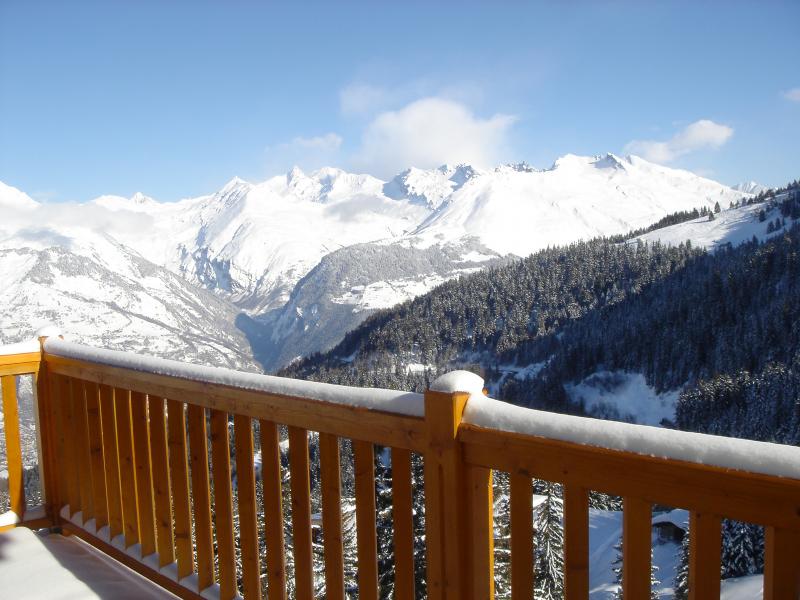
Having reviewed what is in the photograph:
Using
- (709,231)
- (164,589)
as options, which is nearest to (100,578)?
(164,589)

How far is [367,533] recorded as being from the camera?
216 cm

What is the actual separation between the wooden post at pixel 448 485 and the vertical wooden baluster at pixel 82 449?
267 cm

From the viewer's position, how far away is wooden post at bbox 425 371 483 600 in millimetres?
1819

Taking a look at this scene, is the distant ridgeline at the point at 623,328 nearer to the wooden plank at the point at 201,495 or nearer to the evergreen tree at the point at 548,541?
the evergreen tree at the point at 548,541

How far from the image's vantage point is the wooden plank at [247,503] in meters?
2.53

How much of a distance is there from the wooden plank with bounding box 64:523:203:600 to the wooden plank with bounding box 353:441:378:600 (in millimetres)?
1169

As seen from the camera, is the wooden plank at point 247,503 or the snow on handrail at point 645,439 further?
the wooden plank at point 247,503

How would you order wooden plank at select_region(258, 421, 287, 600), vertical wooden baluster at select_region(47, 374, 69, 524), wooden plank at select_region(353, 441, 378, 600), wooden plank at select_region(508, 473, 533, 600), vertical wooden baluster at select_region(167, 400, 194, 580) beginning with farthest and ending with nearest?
vertical wooden baluster at select_region(47, 374, 69, 524) < vertical wooden baluster at select_region(167, 400, 194, 580) < wooden plank at select_region(258, 421, 287, 600) < wooden plank at select_region(353, 441, 378, 600) < wooden plank at select_region(508, 473, 533, 600)

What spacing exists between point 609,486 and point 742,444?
0.33 metres

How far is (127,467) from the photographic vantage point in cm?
335

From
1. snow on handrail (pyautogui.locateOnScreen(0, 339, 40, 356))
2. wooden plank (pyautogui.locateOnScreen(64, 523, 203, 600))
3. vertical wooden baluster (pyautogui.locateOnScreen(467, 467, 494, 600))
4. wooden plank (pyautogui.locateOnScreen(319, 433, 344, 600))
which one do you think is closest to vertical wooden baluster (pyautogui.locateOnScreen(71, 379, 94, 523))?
wooden plank (pyautogui.locateOnScreen(64, 523, 203, 600))

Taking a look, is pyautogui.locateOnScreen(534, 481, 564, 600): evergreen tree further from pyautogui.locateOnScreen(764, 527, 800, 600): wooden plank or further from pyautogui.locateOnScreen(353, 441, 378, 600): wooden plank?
pyautogui.locateOnScreen(764, 527, 800, 600): wooden plank

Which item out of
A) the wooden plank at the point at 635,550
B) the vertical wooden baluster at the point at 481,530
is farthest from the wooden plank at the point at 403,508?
the wooden plank at the point at 635,550

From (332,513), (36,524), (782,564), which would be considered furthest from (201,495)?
(782,564)
